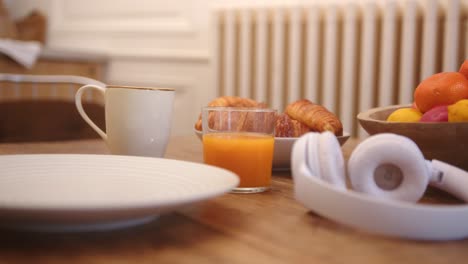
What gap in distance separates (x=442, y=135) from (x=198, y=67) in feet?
7.16

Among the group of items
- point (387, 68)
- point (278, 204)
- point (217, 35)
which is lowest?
point (278, 204)

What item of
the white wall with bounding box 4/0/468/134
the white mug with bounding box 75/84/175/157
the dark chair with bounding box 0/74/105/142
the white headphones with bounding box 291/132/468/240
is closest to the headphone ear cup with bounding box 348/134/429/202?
the white headphones with bounding box 291/132/468/240

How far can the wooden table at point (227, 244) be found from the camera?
38 cm

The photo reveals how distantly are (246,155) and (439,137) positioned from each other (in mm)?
231

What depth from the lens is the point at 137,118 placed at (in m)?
0.77

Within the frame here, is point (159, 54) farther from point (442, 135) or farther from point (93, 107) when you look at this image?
point (442, 135)

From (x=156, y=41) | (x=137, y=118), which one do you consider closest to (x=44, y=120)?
(x=137, y=118)

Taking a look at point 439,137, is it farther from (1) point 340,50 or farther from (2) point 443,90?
(1) point 340,50

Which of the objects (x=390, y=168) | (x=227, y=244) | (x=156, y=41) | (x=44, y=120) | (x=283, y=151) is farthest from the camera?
(x=156, y=41)

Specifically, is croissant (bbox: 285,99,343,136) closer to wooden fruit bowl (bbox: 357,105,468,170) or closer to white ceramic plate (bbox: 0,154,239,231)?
wooden fruit bowl (bbox: 357,105,468,170)

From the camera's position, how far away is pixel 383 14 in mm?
2197

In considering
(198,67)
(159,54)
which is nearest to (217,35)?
(198,67)

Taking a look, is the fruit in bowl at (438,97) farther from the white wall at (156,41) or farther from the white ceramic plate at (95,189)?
the white wall at (156,41)

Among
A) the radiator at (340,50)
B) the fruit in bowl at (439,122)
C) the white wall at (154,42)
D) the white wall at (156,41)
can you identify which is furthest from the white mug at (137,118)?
the white wall at (154,42)
